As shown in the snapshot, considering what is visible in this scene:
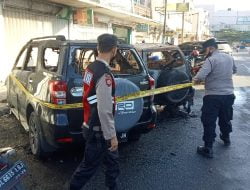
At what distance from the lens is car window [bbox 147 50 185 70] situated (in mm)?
7520

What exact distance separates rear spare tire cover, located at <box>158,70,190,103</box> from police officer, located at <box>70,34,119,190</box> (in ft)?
→ 12.2

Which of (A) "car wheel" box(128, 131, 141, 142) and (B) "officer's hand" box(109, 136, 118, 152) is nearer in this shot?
(B) "officer's hand" box(109, 136, 118, 152)

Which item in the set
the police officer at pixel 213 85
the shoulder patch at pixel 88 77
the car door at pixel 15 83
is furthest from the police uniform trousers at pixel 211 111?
the car door at pixel 15 83

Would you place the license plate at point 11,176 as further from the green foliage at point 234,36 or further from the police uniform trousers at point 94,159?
the green foliage at point 234,36

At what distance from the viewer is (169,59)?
303 inches

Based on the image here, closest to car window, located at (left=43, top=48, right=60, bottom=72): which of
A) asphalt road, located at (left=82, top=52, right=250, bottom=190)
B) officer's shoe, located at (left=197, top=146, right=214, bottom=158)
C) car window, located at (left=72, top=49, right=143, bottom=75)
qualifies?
car window, located at (left=72, top=49, right=143, bottom=75)

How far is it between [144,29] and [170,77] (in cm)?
1902

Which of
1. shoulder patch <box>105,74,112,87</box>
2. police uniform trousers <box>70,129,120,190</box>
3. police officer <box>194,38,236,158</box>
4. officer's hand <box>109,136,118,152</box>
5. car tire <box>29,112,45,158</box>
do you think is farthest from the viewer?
police officer <box>194,38,236,158</box>

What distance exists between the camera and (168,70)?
7059mm

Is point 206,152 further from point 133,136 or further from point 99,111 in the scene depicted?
point 99,111

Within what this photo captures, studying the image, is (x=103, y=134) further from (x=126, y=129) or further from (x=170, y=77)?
(x=170, y=77)

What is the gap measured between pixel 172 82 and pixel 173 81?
0.03 metres

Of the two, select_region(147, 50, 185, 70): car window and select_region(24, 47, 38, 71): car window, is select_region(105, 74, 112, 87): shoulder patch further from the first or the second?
select_region(147, 50, 185, 70): car window

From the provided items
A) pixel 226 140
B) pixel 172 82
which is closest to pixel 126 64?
pixel 172 82
